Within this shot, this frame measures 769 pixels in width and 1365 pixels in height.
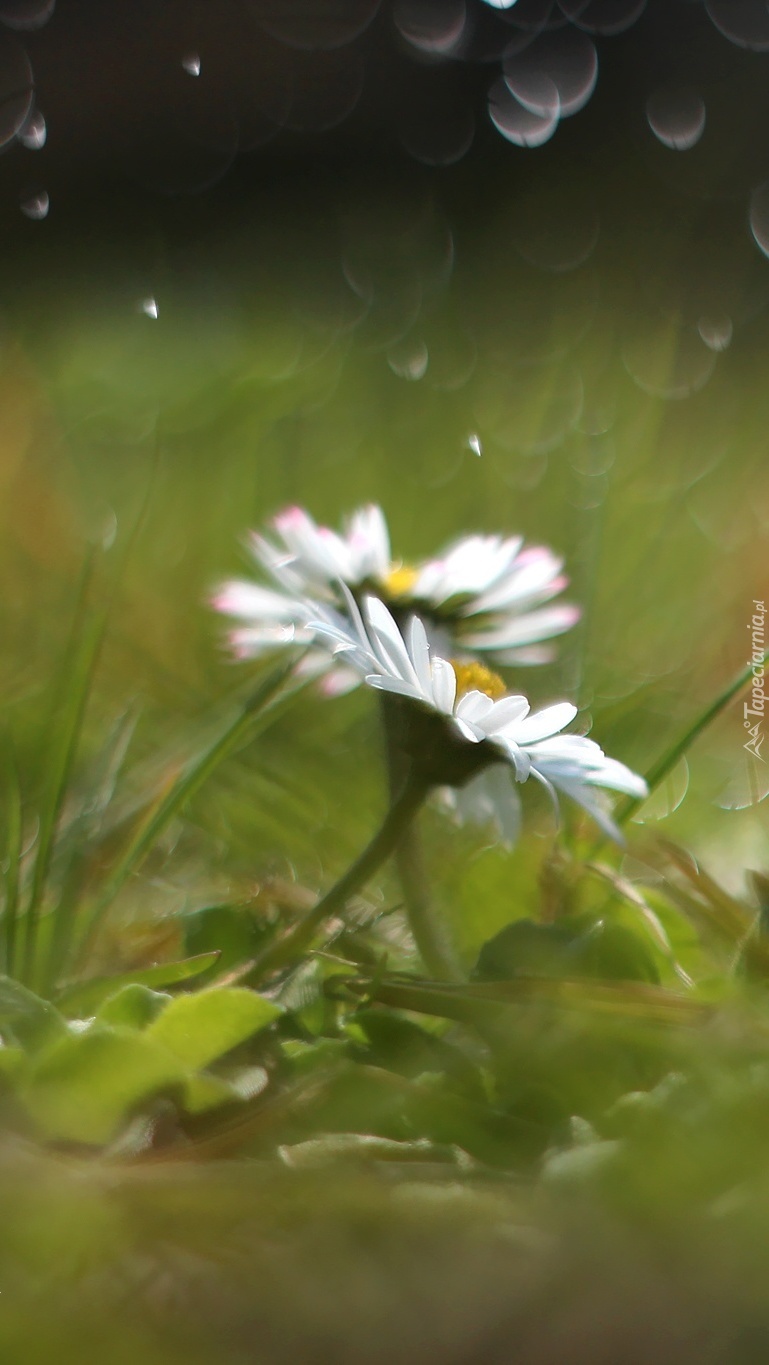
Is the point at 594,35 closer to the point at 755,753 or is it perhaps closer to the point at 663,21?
the point at 663,21

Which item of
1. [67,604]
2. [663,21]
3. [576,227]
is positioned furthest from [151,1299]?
[663,21]

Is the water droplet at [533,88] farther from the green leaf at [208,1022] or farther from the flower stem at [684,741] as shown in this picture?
the green leaf at [208,1022]

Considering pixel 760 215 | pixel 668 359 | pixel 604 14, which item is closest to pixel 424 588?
pixel 668 359

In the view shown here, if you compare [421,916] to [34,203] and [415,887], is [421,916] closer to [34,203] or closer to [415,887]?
[415,887]

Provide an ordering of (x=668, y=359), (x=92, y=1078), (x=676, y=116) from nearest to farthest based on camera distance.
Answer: (x=92, y=1078) < (x=668, y=359) < (x=676, y=116)

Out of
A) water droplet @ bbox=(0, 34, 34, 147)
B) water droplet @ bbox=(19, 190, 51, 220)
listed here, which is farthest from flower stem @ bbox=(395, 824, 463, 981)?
water droplet @ bbox=(0, 34, 34, 147)

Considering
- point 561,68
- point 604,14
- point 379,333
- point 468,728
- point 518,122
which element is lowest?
point 468,728
